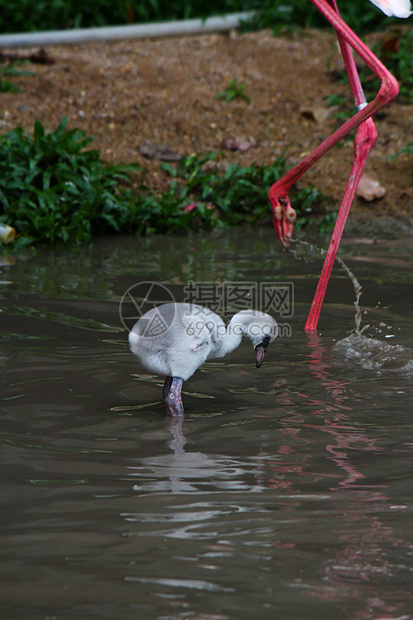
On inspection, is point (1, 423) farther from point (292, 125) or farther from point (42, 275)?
point (292, 125)

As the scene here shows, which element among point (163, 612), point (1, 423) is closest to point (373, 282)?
point (1, 423)

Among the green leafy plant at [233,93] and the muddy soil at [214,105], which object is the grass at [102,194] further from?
the green leafy plant at [233,93]

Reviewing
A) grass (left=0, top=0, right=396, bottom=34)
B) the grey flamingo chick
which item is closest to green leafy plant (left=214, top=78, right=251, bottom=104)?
grass (left=0, top=0, right=396, bottom=34)

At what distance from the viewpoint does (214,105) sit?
26.9 feet

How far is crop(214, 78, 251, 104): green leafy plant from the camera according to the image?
27.0ft

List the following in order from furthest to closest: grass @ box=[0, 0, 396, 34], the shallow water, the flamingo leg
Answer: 1. grass @ box=[0, 0, 396, 34]
2. the flamingo leg
3. the shallow water

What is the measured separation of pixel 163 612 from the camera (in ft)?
5.24

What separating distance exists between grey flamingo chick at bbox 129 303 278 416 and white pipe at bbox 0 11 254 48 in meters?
6.77

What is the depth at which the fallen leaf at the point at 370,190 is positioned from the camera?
6.72 m

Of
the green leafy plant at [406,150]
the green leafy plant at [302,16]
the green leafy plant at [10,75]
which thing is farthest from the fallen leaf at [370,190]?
the green leafy plant at [10,75]

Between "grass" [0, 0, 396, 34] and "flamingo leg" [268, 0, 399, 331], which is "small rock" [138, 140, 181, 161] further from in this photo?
"flamingo leg" [268, 0, 399, 331]

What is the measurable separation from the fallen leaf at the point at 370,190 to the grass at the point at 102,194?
38 cm

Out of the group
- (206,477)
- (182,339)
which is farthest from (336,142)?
(206,477)

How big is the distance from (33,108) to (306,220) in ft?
9.90
